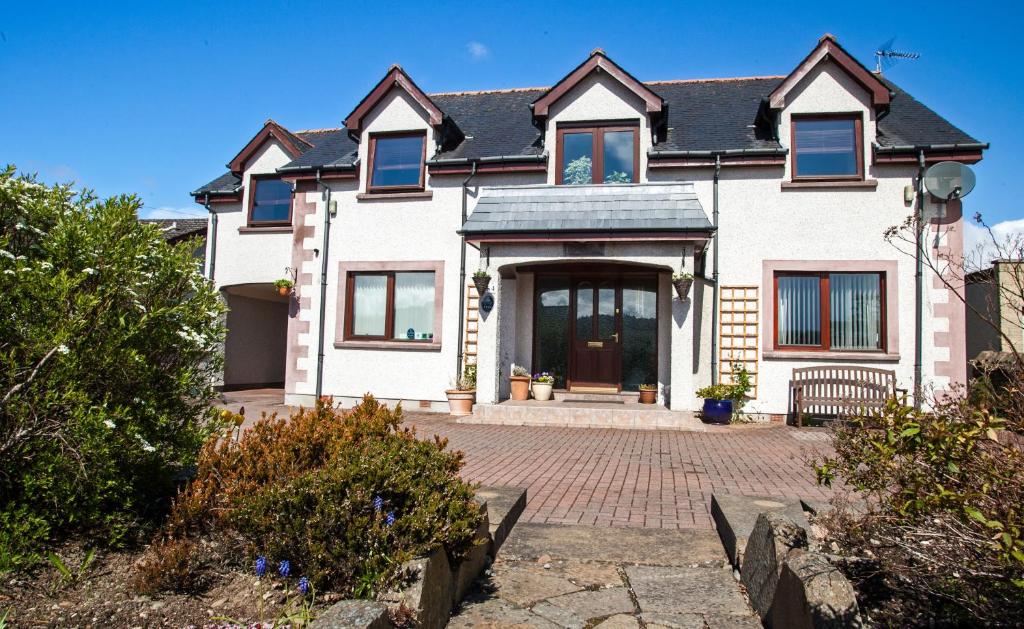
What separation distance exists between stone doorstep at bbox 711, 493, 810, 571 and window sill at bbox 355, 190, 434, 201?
10.4 meters

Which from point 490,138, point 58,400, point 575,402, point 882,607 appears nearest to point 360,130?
point 490,138

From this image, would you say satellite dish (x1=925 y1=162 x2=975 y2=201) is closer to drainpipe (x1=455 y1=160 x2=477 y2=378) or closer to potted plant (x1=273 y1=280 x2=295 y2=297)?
drainpipe (x1=455 y1=160 x2=477 y2=378)

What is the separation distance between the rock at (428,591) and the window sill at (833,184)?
39.2 feet

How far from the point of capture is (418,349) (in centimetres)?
1420

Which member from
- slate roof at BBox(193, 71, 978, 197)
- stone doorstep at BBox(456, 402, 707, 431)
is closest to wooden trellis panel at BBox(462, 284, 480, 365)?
stone doorstep at BBox(456, 402, 707, 431)

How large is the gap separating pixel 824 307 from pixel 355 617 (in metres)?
12.6

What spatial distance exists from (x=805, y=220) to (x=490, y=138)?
717 cm

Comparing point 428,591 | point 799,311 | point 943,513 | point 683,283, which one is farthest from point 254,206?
point 943,513

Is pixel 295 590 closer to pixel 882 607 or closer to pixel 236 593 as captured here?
pixel 236 593

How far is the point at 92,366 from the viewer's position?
333cm

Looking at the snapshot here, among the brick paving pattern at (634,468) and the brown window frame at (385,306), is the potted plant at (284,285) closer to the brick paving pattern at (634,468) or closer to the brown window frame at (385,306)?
the brown window frame at (385,306)

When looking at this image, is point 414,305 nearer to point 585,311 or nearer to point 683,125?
point 585,311

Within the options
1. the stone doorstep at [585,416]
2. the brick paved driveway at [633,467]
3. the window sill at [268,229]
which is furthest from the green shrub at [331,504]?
the window sill at [268,229]

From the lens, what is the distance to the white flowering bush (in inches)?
122
